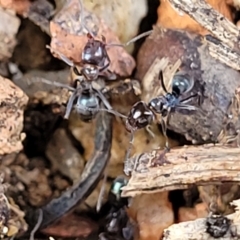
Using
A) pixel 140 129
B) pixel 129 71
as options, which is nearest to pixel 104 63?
pixel 129 71

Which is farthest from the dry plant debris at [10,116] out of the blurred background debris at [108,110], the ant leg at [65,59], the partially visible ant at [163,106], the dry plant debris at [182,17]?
the dry plant debris at [182,17]

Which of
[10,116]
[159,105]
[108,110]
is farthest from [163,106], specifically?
[10,116]

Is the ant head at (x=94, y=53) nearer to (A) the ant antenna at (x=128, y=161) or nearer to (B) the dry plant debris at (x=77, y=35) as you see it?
(B) the dry plant debris at (x=77, y=35)

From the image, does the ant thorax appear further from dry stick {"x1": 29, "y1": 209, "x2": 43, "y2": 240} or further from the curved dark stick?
dry stick {"x1": 29, "y1": 209, "x2": 43, "y2": 240}

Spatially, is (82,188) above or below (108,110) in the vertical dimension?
below

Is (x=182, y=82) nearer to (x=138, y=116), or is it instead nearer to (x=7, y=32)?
(x=138, y=116)

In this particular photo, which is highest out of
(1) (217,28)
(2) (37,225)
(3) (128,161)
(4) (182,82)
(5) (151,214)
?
(1) (217,28)

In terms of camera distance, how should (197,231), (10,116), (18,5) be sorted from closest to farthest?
(197,231) → (10,116) → (18,5)
